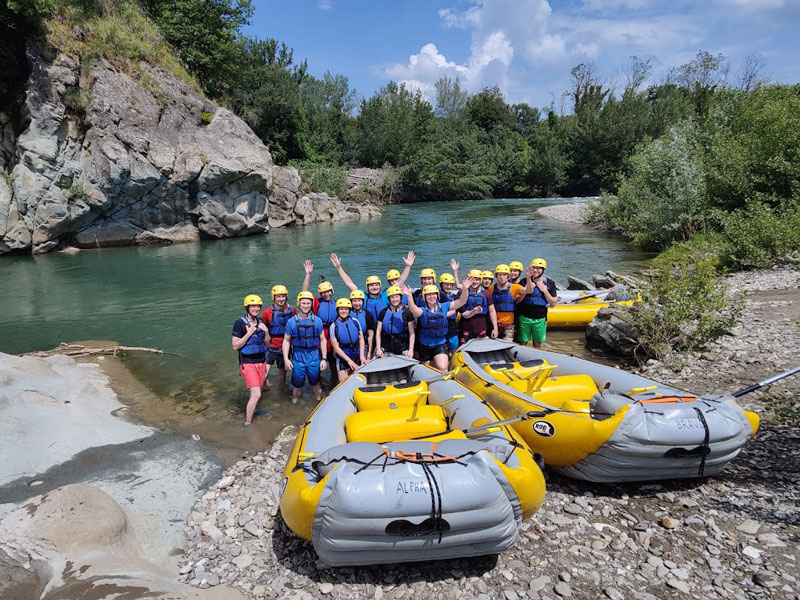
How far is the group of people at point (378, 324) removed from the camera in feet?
19.8

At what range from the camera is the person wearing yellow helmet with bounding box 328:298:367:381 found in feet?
20.6

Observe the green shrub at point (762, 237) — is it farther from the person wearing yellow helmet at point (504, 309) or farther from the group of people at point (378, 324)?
the person wearing yellow helmet at point (504, 309)

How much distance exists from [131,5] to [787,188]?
26.6m

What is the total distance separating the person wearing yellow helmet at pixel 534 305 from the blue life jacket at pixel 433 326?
1263 mm

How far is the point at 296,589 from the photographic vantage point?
124 inches

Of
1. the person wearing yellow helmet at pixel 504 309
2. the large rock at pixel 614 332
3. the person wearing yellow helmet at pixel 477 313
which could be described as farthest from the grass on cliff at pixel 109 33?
the large rock at pixel 614 332

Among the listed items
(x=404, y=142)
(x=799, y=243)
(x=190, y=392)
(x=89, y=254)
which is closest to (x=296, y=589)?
(x=190, y=392)

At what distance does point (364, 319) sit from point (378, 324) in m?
0.24

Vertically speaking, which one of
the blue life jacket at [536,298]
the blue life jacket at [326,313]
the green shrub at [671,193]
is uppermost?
the green shrub at [671,193]

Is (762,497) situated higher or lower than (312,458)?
lower

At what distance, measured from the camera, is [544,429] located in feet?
13.5

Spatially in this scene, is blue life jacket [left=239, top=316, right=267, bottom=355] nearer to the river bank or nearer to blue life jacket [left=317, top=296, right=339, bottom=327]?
blue life jacket [left=317, top=296, right=339, bottom=327]

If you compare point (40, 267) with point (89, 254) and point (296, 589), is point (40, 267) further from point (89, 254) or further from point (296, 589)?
point (296, 589)

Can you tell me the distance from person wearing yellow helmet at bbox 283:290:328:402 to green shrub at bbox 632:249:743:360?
444cm
